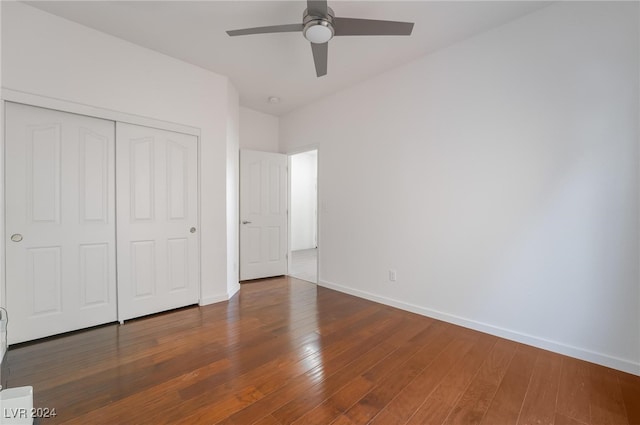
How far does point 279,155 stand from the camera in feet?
15.3

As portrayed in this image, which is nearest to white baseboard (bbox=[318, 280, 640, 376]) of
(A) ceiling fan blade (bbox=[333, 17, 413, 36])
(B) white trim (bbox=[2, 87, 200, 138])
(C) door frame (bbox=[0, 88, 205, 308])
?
(A) ceiling fan blade (bbox=[333, 17, 413, 36])

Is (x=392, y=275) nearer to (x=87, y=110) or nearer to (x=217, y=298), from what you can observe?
(x=217, y=298)

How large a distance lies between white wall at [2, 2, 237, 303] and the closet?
160 mm

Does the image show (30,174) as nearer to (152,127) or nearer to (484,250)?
(152,127)

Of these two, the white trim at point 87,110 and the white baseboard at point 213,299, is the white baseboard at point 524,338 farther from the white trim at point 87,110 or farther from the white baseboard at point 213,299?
the white trim at point 87,110

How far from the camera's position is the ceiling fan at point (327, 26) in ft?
6.45

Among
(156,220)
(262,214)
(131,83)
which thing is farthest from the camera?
(262,214)

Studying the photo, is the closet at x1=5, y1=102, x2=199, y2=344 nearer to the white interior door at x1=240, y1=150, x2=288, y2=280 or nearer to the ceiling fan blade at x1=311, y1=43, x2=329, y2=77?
the white interior door at x1=240, y1=150, x2=288, y2=280

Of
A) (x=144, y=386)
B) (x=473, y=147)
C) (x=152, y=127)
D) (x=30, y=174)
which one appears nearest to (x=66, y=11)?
(x=152, y=127)

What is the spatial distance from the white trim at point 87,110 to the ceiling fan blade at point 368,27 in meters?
2.05

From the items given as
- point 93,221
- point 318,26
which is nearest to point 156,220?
point 93,221

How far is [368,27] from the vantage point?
207cm

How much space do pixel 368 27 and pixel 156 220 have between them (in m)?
2.81

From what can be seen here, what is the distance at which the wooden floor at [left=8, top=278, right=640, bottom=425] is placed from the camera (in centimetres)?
157
